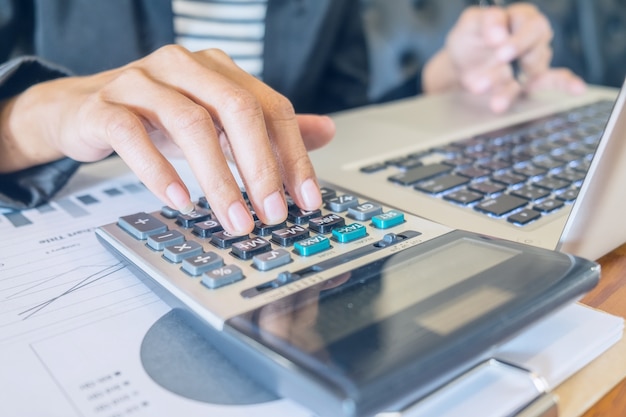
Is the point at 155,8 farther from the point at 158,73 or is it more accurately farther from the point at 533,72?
the point at 533,72

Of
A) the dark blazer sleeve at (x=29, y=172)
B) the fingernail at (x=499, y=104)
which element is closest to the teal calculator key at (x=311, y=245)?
the dark blazer sleeve at (x=29, y=172)

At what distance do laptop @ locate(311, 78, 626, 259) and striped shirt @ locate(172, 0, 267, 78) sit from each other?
175mm

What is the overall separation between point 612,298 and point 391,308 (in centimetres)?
17

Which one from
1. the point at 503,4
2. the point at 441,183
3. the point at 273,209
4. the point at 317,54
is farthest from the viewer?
the point at 503,4

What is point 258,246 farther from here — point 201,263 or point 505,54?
point 505,54

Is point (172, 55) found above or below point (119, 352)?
above

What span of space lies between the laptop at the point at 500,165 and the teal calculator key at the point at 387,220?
0.17ft

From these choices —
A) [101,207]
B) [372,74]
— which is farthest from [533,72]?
[101,207]

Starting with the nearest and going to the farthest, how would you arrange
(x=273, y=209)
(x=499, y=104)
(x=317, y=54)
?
(x=273, y=209) < (x=499, y=104) < (x=317, y=54)

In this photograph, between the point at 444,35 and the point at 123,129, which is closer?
the point at 123,129

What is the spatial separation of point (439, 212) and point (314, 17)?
1.73 ft

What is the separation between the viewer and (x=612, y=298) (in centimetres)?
39

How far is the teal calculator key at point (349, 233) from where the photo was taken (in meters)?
0.39

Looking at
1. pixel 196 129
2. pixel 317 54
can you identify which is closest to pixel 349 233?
pixel 196 129
